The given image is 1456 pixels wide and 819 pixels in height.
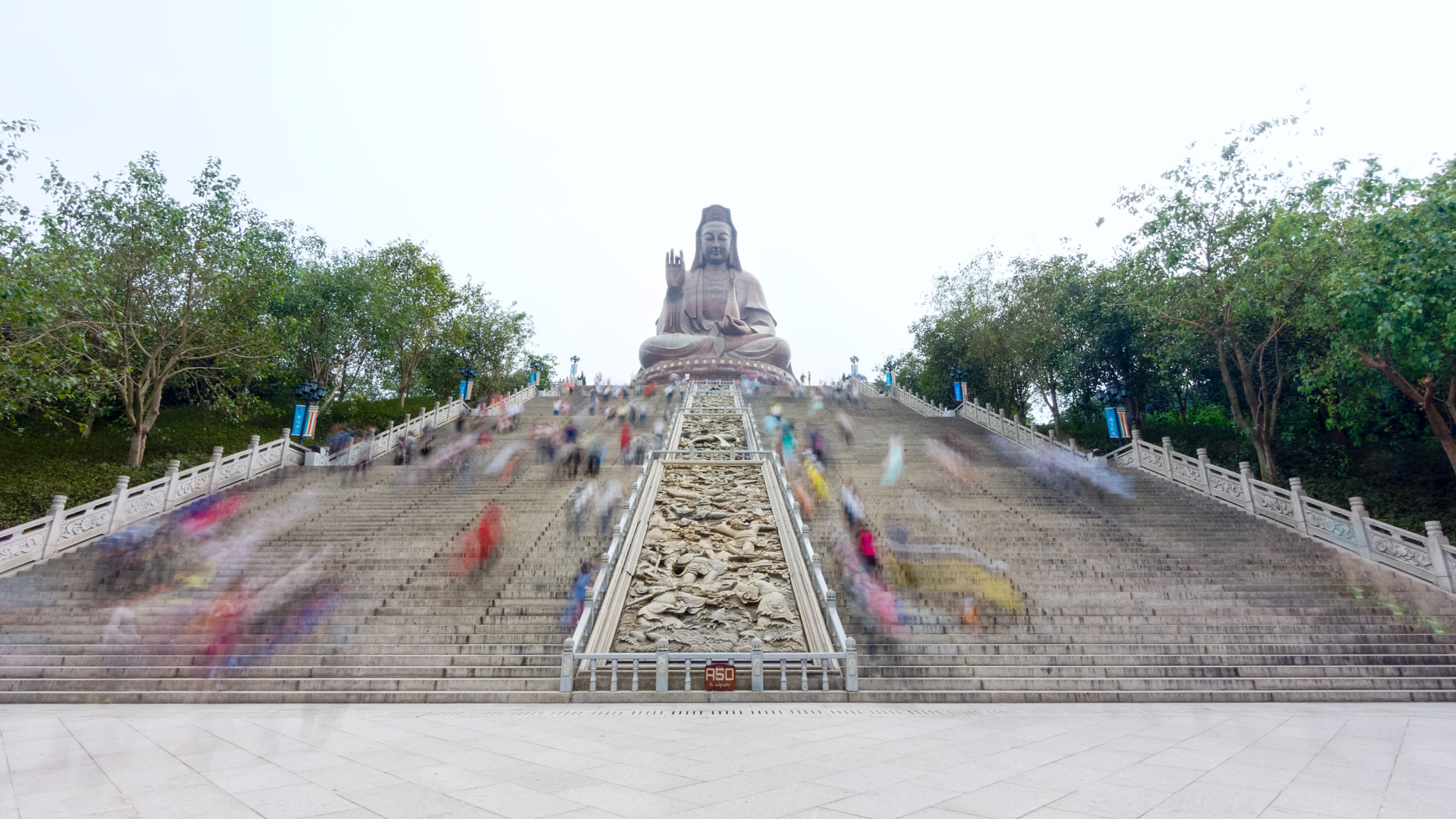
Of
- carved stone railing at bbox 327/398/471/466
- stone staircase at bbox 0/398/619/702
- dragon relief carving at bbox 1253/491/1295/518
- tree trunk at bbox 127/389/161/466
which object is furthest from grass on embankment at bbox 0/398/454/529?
dragon relief carving at bbox 1253/491/1295/518

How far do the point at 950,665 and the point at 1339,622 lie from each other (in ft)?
17.8

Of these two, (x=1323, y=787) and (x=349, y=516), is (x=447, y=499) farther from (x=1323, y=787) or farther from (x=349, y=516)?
(x=1323, y=787)

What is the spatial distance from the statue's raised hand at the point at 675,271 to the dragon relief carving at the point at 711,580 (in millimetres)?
27792

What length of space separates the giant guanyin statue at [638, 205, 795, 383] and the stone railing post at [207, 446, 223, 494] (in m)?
21.8

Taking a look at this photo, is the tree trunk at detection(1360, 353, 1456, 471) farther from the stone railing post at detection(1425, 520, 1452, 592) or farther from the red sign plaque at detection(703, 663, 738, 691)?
the red sign plaque at detection(703, 663, 738, 691)

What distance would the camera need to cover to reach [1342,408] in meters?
13.8

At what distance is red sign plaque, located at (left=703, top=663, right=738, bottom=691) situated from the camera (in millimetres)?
6965

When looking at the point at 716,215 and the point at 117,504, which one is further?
the point at 716,215

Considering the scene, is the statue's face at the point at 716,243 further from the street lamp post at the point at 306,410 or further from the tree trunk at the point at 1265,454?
the tree trunk at the point at 1265,454

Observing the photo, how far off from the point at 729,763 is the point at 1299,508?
12197mm

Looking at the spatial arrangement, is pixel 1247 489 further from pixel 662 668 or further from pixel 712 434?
pixel 662 668

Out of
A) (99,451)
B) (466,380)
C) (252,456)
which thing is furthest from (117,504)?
(466,380)

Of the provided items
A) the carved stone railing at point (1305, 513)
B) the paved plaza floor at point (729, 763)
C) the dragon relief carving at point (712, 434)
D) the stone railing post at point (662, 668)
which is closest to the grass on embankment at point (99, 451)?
the paved plaza floor at point (729, 763)

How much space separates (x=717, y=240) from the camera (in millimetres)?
38594
